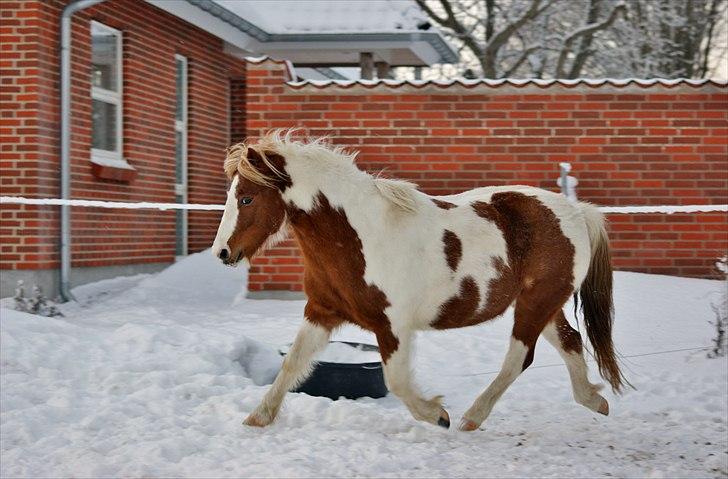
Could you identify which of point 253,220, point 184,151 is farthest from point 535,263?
point 184,151

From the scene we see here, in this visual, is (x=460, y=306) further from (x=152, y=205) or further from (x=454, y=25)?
(x=454, y=25)

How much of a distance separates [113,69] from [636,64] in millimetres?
15248

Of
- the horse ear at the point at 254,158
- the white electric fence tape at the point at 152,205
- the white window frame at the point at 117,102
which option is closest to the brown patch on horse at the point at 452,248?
the horse ear at the point at 254,158

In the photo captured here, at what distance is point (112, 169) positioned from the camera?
Result: 35.3 ft

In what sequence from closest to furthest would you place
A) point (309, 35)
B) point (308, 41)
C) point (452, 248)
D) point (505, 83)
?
point (452, 248), point (505, 83), point (309, 35), point (308, 41)

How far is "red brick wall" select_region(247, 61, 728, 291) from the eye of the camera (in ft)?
30.7

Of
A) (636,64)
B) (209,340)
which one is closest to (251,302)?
(209,340)

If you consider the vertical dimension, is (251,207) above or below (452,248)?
above

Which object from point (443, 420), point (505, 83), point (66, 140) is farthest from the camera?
point (66, 140)

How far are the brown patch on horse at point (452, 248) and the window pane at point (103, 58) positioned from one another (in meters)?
7.33

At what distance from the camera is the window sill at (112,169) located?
1062 cm

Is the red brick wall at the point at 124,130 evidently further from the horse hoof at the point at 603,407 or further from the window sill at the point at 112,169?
the horse hoof at the point at 603,407

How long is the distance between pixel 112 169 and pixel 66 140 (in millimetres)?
1047

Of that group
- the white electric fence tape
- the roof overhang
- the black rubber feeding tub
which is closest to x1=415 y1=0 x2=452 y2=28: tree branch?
the roof overhang
